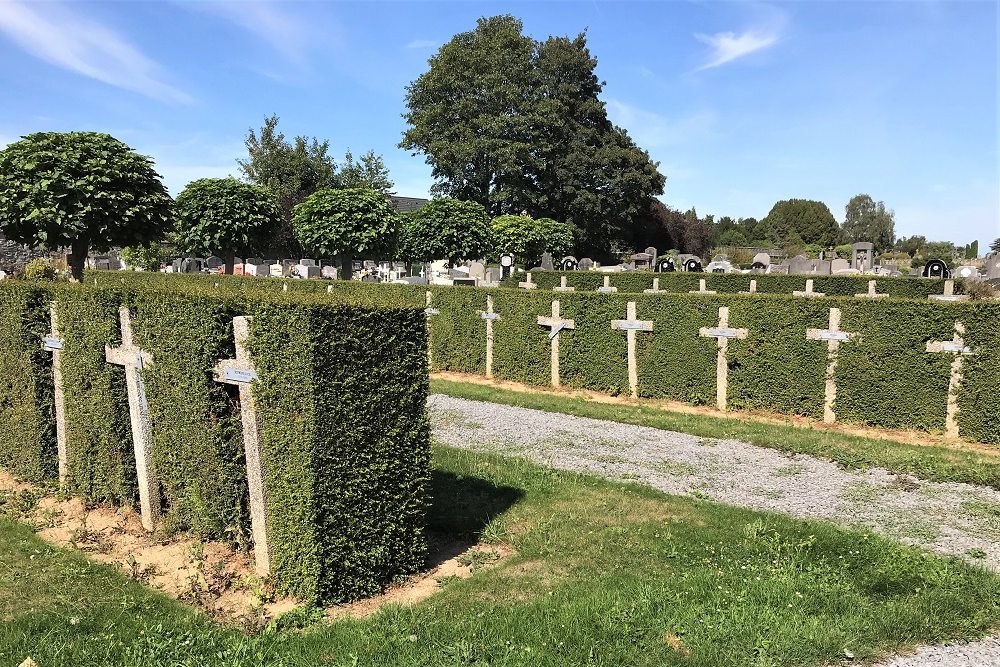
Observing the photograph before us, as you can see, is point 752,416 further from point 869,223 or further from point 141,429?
point 869,223

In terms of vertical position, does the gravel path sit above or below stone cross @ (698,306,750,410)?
below

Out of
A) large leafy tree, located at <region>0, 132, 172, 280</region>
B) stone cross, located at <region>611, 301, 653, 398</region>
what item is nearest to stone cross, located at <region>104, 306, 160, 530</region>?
stone cross, located at <region>611, 301, 653, 398</region>

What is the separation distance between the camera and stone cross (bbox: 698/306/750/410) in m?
Answer: 10.9

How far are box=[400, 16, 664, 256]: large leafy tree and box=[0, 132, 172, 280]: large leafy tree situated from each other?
33165 millimetres

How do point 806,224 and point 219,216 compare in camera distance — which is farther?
point 806,224

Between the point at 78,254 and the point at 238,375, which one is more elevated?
the point at 78,254

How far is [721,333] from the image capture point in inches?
431

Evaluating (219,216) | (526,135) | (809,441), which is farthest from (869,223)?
(809,441)

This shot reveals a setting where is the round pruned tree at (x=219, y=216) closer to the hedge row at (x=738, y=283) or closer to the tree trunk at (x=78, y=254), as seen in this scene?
the tree trunk at (x=78, y=254)

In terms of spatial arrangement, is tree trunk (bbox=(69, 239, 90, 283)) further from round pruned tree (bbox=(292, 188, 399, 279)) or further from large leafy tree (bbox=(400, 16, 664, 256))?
large leafy tree (bbox=(400, 16, 664, 256))

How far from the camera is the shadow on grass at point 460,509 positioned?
535 centimetres

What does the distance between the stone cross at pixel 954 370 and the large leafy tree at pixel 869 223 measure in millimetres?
81663

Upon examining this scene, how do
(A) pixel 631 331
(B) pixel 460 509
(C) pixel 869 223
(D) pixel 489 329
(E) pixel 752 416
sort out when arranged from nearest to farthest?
(B) pixel 460 509 < (E) pixel 752 416 < (A) pixel 631 331 < (D) pixel 489 329 < (C) pixel 869 223

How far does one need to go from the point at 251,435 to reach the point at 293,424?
1.46ft
